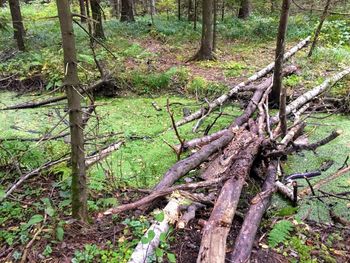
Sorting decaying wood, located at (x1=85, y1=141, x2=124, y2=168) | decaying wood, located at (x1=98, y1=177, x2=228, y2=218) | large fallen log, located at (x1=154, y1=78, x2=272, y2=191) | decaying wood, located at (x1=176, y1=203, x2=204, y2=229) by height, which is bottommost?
decaying wood, located at (x1=85, y1=141, x2=124, y2=168)

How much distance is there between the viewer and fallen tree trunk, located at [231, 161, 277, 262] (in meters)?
3.20

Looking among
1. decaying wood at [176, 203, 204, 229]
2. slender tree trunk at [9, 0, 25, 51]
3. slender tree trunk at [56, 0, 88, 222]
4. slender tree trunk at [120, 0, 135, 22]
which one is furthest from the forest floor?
slender tree trunk at [120, 0, 135, 22]

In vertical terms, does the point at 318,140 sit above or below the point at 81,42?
below

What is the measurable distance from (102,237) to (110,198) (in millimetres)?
681

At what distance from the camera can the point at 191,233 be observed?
358 centimetres

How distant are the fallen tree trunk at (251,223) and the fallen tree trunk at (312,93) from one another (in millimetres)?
2236

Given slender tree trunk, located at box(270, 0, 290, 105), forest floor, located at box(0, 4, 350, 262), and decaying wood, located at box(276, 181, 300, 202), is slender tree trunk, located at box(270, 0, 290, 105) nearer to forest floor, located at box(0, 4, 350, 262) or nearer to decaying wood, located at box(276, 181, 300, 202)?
forest floor, located at box(0, 4, 350, 262)

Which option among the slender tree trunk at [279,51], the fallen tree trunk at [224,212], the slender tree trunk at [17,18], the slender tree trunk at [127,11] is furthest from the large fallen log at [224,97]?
the slender tree trunk at [127,11]

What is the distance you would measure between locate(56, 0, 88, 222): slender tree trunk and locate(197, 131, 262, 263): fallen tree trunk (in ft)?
4.33

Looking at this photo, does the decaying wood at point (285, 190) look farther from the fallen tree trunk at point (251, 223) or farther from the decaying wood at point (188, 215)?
the decaying wood at point (188, 215)

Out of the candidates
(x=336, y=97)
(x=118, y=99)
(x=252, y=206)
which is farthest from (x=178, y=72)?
(x=252, y=206)

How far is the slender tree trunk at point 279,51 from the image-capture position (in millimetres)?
6320

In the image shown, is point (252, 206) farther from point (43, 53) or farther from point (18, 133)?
point (43, 53)

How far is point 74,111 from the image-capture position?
3084mm
